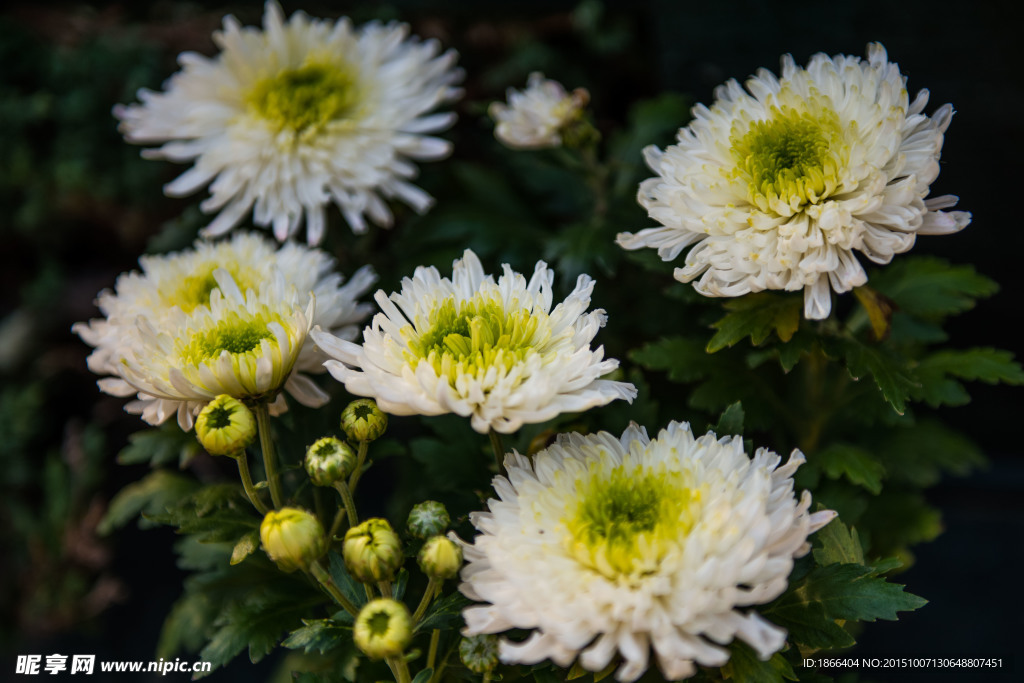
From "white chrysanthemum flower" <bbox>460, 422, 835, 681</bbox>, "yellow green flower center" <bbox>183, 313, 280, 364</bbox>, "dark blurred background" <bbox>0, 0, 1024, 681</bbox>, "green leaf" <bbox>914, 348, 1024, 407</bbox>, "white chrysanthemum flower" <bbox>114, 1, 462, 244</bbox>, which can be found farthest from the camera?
"dark blurred background" <bbox>0, 0, 1024, 681</bbox>

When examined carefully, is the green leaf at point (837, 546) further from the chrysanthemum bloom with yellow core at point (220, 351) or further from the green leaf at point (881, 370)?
the chrysanthemum bloom with yellow core at point (220, 351)

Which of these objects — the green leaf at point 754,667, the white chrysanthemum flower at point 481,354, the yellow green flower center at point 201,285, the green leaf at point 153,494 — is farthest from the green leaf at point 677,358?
the green leaf at point 153,494

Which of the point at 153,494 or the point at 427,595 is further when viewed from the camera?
the point at 153,494

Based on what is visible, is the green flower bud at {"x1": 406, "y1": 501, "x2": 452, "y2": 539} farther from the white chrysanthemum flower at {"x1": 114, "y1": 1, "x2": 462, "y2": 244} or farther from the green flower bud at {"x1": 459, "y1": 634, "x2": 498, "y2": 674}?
the white chrysanthemum flower at {"x1": 114, "y1": 1, "x2": 462, "y2": 244}

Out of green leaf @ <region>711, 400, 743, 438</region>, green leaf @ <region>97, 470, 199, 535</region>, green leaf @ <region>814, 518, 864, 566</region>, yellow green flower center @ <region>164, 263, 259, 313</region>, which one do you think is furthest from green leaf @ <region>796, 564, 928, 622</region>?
green leaf @ <region>97, 470, 199, 535</region>

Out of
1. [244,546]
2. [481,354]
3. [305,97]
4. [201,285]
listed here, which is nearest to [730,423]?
[481,354]

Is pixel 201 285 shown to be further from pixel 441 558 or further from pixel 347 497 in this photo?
pixel 441 558
